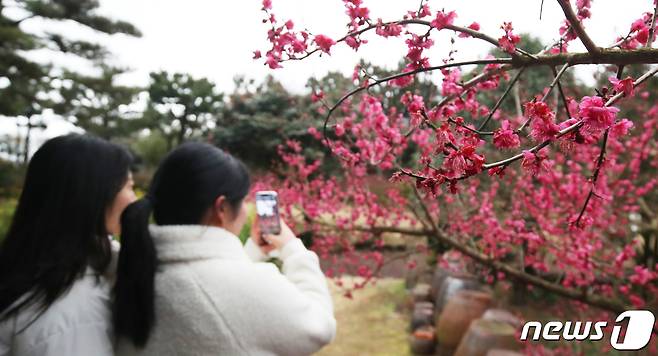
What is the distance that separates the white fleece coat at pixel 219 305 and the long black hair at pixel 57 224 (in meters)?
0.18

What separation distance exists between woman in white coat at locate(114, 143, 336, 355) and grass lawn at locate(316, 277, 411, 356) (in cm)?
451

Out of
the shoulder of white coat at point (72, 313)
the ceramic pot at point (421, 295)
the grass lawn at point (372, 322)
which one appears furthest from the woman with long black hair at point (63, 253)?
the ceramic pot at point (421, 295)

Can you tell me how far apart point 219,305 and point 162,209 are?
0.34 m

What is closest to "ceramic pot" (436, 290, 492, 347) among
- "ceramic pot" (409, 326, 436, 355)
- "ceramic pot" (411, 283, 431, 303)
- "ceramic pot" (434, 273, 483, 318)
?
"ceramic pot" (409, 326, 436, 355)

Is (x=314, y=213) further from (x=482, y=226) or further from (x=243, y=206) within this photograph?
(x=243, y=206)

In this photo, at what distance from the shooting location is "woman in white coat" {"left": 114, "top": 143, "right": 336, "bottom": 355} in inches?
51.8

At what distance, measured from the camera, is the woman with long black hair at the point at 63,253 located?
3.98ft

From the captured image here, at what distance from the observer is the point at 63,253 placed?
1.27 meters

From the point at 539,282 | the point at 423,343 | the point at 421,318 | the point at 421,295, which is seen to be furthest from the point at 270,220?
the point at 421,295

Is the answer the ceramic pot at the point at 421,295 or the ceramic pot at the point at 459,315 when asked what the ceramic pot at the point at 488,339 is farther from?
the ceramic pot at the point at 421,295

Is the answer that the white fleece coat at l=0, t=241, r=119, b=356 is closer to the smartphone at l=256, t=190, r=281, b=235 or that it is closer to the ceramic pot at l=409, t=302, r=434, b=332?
the smartphone at l=256, t=190, r=281, b=235

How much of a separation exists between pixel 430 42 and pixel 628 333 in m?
1.58

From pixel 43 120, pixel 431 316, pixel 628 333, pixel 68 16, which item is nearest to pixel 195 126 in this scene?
pixel 68 16

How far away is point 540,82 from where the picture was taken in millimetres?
9766
